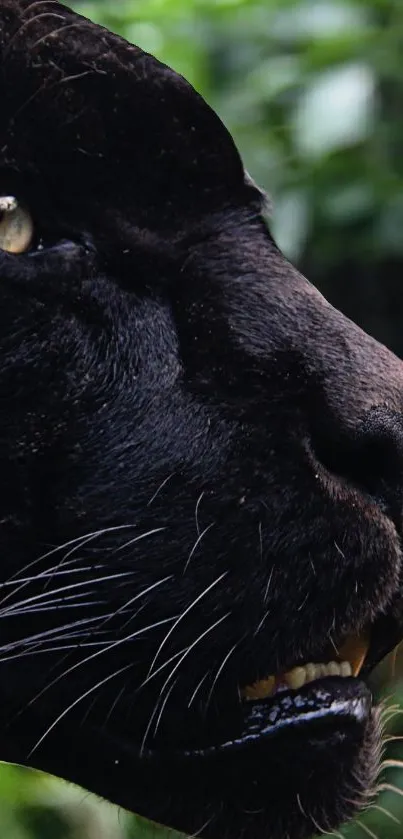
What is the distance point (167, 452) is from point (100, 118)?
433 millimetres

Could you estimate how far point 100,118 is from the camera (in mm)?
2035

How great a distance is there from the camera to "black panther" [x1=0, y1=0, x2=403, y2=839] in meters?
2.01

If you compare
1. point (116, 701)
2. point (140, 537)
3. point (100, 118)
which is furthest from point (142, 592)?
point (100, 118)

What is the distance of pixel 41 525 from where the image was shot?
6.68 feet

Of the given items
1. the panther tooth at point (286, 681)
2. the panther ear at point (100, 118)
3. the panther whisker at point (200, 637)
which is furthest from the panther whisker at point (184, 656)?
the panther ear at point (100, 118)

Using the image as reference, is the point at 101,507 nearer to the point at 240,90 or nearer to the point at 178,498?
the point at 178,498

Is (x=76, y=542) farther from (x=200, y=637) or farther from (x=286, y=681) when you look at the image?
(x=286, y=681)

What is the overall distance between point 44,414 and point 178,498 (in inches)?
7.9

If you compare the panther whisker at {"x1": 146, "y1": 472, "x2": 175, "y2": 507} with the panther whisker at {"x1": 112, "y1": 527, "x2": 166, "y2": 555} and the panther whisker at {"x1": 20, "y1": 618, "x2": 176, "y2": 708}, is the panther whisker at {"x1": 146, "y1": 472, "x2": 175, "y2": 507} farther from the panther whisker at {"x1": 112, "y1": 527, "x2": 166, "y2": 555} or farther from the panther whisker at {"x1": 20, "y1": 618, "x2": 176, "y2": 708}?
the panther whisker at {"x1": 20, "y1": 618, "x2": 176, "y2": 708}

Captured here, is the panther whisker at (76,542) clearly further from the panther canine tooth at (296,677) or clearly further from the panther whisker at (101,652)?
the panther canine tooth at (296,677)

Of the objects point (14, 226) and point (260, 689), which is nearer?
point (14, 226)

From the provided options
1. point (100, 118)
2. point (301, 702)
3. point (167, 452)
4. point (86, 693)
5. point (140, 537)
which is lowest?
point (86, 693)

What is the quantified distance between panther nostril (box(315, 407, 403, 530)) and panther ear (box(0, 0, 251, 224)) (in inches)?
14.5

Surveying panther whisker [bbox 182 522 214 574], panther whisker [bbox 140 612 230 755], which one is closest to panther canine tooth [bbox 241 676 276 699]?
panther whisker [bbox 140 612 230 755]
